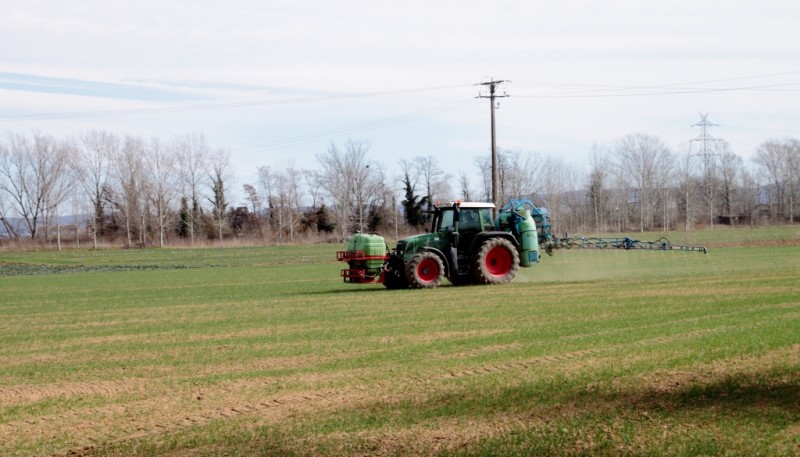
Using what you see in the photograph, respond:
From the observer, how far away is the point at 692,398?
884 cm

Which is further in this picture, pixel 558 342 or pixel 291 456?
pixel 558 342

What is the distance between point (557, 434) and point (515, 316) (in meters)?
9.24

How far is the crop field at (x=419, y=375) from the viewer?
25.8 ft

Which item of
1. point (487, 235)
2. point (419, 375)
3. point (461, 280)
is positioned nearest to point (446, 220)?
point (487, 235)

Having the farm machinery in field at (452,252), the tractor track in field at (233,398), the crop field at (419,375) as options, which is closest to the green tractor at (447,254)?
the farm machinery in field at (452,252)

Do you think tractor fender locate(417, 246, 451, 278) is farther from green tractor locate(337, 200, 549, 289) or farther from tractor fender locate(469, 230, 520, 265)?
tractor fender locate(469, 230, 520, 265)

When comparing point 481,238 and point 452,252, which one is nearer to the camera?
point 452,252

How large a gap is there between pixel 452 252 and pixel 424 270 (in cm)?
96

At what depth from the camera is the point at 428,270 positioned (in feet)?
81.1

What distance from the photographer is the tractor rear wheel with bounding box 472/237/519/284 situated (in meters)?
24.8

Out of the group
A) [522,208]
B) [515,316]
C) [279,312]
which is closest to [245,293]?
[279,312]

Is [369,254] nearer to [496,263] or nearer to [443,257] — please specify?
[443,257]

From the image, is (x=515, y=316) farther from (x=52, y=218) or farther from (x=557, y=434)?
(x=52, y=218)

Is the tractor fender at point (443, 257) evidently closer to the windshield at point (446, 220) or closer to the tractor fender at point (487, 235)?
the windshield at point (446, 220)
